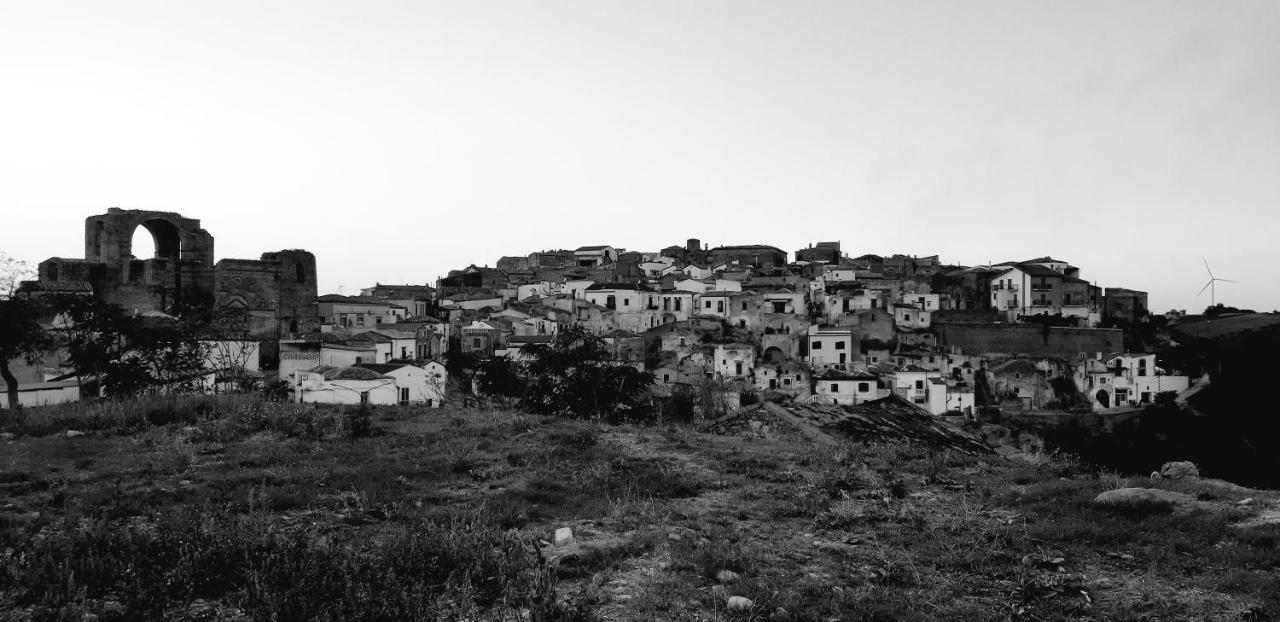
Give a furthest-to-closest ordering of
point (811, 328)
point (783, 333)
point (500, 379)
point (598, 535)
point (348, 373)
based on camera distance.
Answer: point (783, 333) → point (811, 328) → point (348, 373) → point (500, 379) → point (598, 535)

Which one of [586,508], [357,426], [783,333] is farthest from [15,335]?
[783,333]

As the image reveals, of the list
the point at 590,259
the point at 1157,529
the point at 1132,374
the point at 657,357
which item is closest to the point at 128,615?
the point at 1157,529

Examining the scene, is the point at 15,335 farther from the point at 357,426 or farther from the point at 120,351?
the point at 357,426

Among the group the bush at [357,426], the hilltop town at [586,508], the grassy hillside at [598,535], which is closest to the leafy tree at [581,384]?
the hilltop town at [586,508]

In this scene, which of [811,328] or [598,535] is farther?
[811,328]

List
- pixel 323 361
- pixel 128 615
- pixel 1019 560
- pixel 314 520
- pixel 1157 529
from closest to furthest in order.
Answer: pixel 128 615 < pixel 1019 560 < pixel 1157 529 < pixel 314 520 < pixel 323 361

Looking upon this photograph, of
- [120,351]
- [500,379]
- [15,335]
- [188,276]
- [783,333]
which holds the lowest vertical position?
Result: [500,379]

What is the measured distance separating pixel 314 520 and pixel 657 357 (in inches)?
1599

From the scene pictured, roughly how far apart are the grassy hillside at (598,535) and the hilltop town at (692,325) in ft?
55.8

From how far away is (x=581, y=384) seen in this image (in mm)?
19812

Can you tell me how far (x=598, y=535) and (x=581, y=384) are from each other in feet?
46.2

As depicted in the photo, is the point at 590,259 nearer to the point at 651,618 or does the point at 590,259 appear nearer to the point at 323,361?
the point at 323,361

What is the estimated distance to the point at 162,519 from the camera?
18.7 ft

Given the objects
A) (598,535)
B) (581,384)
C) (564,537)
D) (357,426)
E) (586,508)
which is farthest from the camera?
(581,384)
